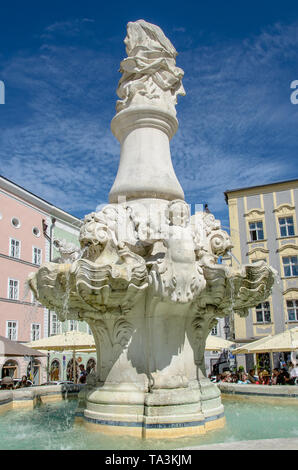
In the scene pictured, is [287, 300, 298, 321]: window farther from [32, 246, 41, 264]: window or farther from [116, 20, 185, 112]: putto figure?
[116, 20, 185, 112]: putto figure

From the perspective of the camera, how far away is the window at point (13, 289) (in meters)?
30.4

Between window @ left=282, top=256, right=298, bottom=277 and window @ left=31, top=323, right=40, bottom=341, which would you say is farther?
window @ left=282, top=256, right=298, bottom=277

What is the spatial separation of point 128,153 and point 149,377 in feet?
13.3

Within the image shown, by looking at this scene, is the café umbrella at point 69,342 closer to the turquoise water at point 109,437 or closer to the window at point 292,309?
the turquoise water at point 109,437

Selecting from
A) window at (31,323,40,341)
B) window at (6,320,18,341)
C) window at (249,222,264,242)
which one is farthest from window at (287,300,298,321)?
window at (6,320,18,341)

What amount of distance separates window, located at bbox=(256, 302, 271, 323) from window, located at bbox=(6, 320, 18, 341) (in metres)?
17.7

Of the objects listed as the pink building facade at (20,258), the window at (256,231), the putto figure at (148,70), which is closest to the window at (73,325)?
the pink building facade at (20,258)

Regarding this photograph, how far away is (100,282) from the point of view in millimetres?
6047

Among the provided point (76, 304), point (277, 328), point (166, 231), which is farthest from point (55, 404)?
point (277, 328)

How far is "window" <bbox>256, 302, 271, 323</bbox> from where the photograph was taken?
33.2 metres

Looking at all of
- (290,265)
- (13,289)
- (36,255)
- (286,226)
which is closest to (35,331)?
(13,289)

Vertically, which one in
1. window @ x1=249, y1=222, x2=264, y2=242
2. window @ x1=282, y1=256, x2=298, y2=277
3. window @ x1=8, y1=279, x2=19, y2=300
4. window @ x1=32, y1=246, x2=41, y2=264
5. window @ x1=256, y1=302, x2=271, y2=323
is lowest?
window @ x1=256, y1=302, x2=271, y2=323

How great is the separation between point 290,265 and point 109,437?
98.4 ft

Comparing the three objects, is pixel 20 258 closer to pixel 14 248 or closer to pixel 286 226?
pixel 14 248
